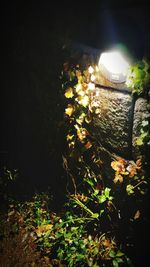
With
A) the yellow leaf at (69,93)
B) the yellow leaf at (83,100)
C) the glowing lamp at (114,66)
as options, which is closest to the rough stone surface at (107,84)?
the glowing lamp at (114,66)

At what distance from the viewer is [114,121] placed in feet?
11.4

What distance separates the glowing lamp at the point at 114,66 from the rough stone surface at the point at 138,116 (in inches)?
14.6

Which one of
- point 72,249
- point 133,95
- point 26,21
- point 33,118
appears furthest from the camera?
point 33,118

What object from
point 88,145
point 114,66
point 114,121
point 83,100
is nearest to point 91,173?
point 88,145

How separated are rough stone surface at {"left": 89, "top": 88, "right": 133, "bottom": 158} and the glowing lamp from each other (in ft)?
0.73

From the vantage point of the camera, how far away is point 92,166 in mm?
4129

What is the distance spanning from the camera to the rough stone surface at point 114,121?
10.7ft

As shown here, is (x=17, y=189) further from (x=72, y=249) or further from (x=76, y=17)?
(x=76, y=17)

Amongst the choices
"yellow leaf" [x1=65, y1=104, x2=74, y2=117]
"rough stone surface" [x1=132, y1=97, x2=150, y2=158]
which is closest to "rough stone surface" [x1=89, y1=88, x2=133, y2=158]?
"rough stone surface" [x1=132, y1=97, x2=150, y2=158]

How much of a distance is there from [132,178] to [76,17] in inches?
103

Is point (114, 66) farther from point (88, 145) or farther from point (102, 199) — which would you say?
point (102, 199)

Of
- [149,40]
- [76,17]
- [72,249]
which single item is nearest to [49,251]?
[72,249]

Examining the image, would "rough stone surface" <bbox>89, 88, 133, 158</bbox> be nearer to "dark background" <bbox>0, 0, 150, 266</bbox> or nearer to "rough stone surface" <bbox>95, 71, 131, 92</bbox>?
"rough stone surface" <bbox>95, 71, 131, 92</bbox>

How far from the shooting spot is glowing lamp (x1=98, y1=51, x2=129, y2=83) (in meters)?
3.01
